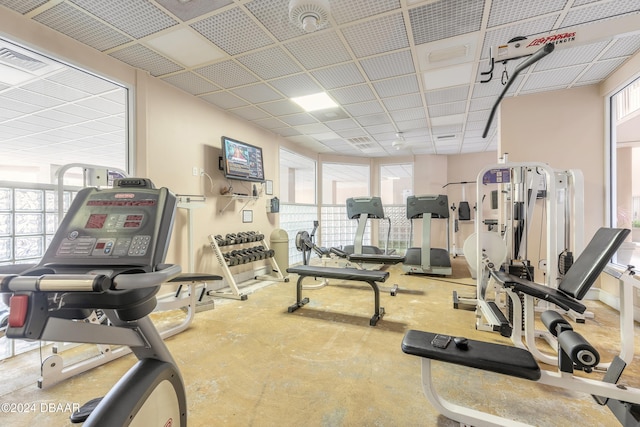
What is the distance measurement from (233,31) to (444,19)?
1915 millimetres

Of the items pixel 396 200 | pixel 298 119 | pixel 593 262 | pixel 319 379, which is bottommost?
pixel 319 379

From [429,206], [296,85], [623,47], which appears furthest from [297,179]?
[623,47]

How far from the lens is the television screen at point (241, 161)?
4.34 meters

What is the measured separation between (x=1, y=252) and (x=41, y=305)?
227cm

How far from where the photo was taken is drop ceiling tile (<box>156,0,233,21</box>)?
225cm

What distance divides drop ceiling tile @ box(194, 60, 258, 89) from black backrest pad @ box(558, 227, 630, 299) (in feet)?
12.1

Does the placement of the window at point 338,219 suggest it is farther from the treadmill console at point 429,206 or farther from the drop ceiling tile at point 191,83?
the drop ceiling tile at point 191,83

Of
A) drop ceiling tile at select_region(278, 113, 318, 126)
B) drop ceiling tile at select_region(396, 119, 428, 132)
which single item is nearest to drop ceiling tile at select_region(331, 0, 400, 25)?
drop ceiling tile at select_region(278, 113, 318, 126)

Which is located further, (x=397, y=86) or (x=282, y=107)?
(x=282, y=107)

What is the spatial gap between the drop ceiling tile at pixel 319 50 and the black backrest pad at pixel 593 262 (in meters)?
2.70

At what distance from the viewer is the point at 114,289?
829 millimetres

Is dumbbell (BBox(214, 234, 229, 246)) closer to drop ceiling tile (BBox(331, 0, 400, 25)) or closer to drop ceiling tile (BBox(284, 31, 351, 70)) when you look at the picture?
drop ceiling tile (BBox(284, 31, 351, 70))

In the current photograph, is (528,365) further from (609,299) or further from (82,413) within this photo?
(609,299)

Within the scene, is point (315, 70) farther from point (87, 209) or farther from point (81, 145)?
point (81, 145)
